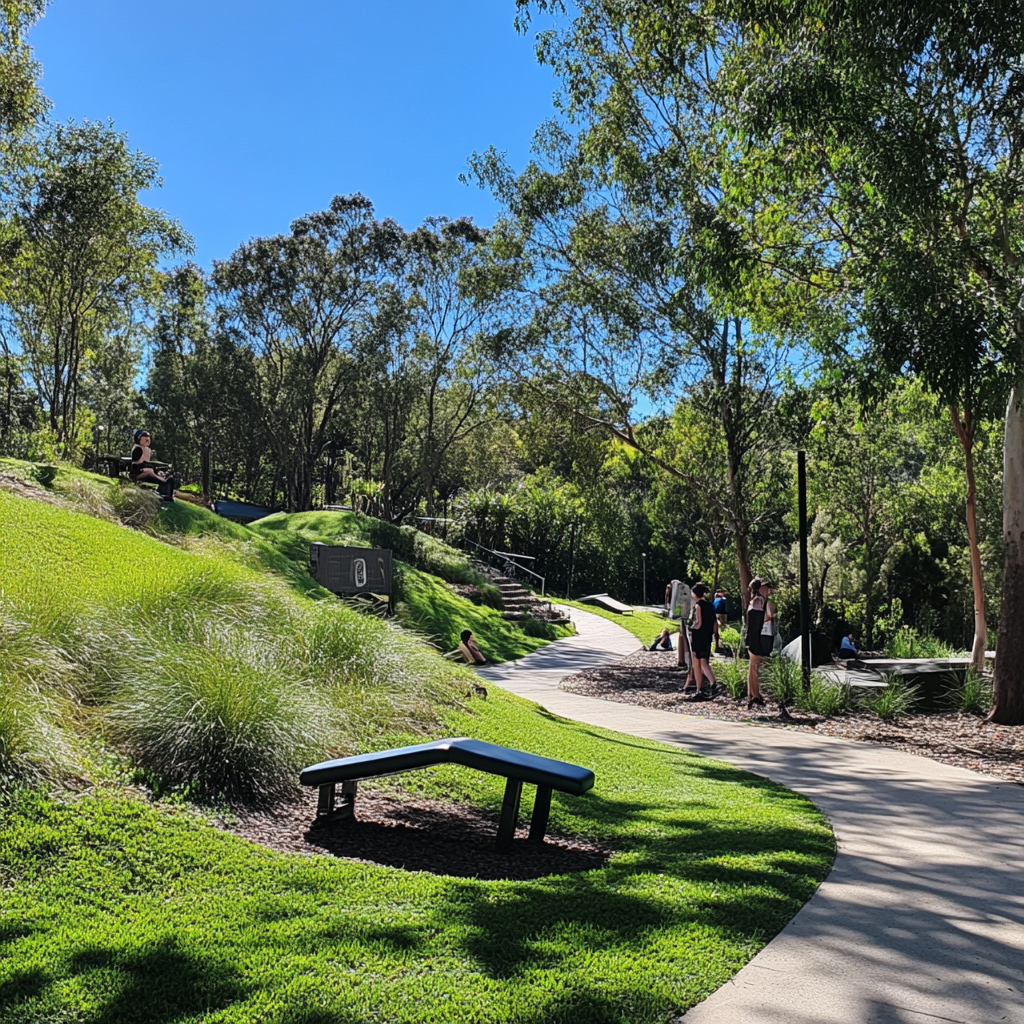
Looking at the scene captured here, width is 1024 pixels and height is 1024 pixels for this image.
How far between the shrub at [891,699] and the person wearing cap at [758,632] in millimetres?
1365

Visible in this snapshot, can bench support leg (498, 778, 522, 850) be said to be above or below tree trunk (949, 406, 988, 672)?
below

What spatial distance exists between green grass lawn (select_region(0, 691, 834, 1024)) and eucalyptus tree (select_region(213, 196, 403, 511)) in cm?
2865

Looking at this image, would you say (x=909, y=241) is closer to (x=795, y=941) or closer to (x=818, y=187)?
(x=818, y=187)

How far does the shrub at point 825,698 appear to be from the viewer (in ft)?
37.7

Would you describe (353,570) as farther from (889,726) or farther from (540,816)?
(540,816)

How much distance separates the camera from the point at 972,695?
11.5 meters

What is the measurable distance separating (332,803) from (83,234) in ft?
75.1

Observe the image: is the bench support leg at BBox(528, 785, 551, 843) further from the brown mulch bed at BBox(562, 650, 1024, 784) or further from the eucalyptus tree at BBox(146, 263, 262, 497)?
the eucalyptus tree at BBox(146, 263, 262, 497)

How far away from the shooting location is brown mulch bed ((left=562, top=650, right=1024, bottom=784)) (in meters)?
8.94

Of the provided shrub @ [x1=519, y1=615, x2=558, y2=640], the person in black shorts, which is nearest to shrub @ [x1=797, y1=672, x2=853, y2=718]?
the person in black shorts

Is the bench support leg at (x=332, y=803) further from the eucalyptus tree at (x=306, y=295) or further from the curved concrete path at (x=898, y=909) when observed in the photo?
the eucalyptus tree at (x=306, y=295)

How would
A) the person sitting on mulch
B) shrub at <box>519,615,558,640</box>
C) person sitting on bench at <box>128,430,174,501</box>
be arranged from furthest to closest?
shrub at <box>519,615,558,640</box>, the person sitting on mulch, person sitting on bench at <box>128,430,174,501</box>

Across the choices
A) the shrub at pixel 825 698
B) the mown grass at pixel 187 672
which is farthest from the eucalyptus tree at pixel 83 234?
the shrub at pixel 825 698

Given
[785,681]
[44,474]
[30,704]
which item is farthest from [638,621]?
[30,704]
